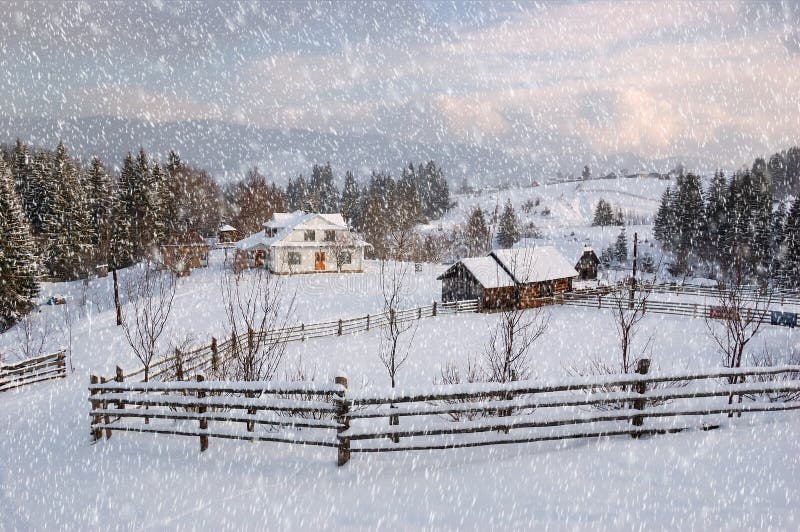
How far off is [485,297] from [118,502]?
28.6 m

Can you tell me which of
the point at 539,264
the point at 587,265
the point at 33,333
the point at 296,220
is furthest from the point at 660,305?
the point at 33,333

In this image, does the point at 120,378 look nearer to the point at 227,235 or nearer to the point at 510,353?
the point at 510,353

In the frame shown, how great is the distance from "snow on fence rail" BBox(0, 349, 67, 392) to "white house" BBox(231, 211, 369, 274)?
2687 centimetres

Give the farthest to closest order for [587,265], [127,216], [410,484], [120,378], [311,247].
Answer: [587,265], [127,216], [311,247], [120,378], [410,484]

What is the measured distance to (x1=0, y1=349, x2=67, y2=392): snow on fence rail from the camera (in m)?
18.5

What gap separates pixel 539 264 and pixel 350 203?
61257 millimetres

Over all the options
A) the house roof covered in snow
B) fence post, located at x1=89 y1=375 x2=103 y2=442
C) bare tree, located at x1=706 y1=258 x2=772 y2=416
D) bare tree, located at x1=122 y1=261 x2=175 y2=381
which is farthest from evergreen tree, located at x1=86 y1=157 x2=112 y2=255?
bare tree, located at x1=706 y1=258 x2=772 y2=416

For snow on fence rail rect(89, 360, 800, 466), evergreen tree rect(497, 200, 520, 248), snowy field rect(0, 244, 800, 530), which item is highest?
evergreen tree rect(497, 200, 520, 248)

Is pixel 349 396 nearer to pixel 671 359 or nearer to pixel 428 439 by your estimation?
pixel 428 439

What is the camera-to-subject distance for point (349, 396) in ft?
23.0

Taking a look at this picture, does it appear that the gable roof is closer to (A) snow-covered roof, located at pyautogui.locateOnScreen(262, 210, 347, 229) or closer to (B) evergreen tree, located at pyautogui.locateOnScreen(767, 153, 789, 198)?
(A) snow-covered roof, located at pyautogui.locateOnScreen(262, 210, 347, 229)

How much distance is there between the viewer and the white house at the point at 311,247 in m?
47.5

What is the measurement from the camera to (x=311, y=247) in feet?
158

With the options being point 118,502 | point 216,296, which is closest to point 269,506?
point 118,502
